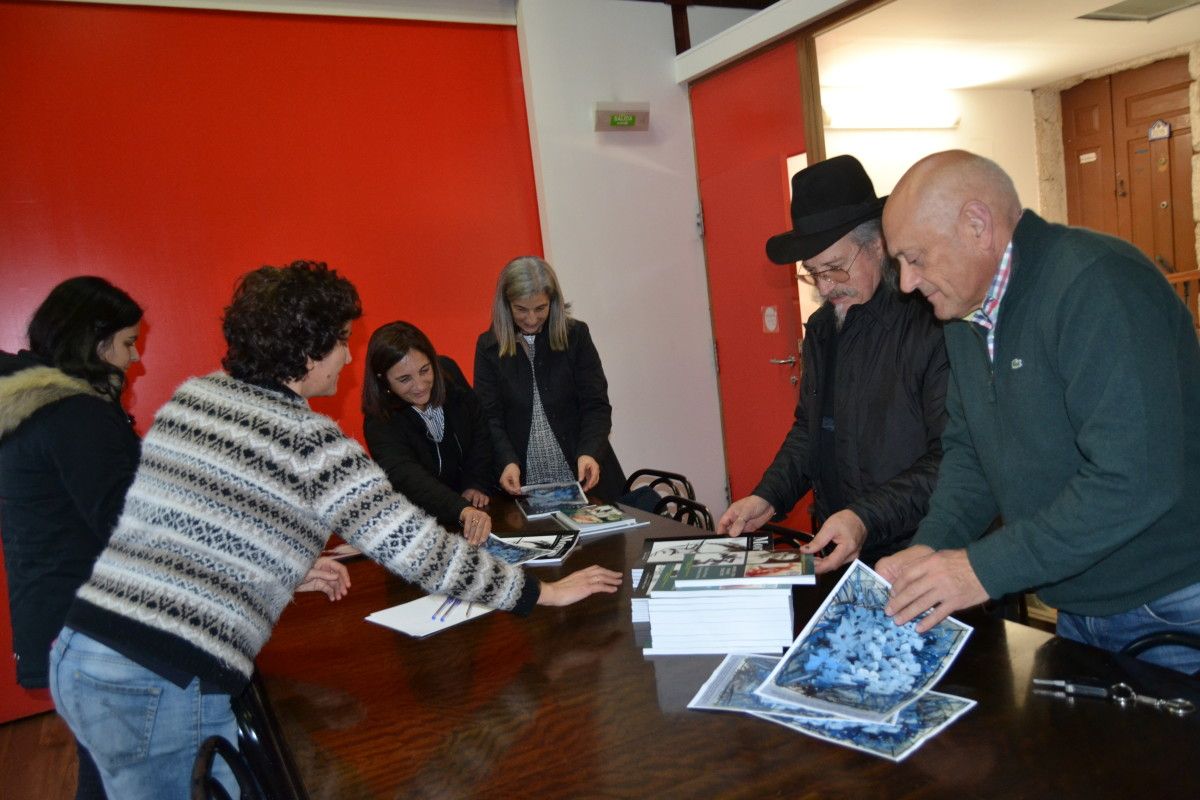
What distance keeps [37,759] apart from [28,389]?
2.33 meters

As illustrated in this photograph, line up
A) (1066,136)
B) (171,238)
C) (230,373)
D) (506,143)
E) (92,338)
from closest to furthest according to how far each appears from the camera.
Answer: (230,373) < (92,338) < (171,238) < (506,143) < (1066,136)

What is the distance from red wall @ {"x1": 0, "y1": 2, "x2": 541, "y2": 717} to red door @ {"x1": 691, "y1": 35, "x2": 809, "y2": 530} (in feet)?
3.74

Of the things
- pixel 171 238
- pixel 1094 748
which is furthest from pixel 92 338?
pixel 1094 748

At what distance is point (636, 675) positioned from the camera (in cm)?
159

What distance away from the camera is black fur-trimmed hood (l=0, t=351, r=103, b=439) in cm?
210

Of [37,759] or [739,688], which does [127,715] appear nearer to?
[739,688]

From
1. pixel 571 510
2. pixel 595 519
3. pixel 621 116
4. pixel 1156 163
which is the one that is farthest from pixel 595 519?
pixel 1156 163

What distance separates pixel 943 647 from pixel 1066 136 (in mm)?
8039

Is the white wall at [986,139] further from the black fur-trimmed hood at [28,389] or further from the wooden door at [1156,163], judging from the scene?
the black fur-trimmed hood at [28,389]

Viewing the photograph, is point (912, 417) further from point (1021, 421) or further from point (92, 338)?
point (92, 338)

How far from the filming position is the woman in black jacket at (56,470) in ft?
6.90

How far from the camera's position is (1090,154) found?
782 centimetres

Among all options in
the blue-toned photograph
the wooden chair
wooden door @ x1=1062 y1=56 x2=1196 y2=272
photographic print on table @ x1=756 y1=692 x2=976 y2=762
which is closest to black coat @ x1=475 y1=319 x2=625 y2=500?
the blue-toned photograph

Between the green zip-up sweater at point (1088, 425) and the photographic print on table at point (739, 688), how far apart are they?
394 mm
